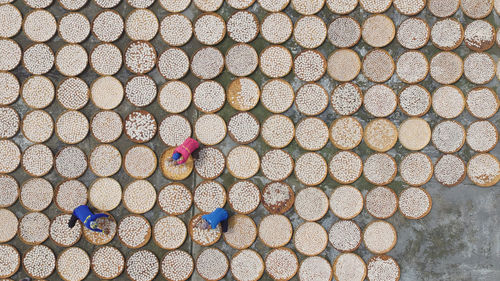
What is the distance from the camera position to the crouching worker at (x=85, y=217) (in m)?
2.71

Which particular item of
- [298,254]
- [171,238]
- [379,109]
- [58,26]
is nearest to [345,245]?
[298,254]

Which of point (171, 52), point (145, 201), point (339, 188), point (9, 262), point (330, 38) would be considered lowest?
point (9, 262)

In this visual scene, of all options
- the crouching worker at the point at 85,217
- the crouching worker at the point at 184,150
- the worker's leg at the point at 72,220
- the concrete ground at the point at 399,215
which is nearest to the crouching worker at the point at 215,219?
the concrete ground at the point at 399,215

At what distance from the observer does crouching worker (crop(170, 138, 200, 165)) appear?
2.70 meters

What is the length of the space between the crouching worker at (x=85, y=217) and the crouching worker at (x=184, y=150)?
732mm

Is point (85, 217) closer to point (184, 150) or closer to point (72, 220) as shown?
point (72, 220)

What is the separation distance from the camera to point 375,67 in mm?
2881

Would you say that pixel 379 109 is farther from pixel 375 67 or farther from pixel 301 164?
pixel 301 164

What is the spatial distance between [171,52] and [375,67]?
1.60 m

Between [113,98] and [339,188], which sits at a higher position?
[113,98]

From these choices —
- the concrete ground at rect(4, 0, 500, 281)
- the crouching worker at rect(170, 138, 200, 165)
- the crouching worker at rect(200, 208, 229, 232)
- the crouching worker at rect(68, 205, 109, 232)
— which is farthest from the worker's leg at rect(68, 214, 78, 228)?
the crouching worker at rect(200, 208, 229, 232)

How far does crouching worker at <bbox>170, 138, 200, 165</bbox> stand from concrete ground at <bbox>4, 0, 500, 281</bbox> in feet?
0.62

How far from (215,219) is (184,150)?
558mm

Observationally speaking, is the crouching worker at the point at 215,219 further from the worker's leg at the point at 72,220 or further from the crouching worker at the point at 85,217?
the worker's leg at the point at 72,220
